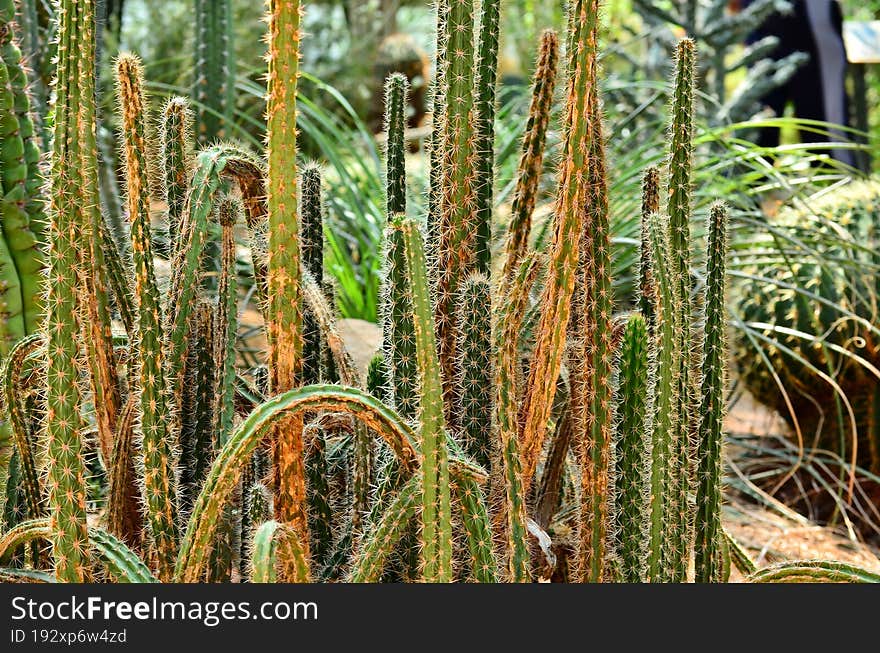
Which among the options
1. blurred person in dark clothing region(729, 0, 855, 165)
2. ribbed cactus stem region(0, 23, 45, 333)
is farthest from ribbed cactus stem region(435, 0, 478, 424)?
blurred person in dark clothing region(729, 0, 855, 165)

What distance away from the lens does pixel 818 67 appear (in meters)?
3.78

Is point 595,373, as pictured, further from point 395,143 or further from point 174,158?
point 174,158

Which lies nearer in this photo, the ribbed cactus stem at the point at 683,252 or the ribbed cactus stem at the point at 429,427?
the ribbed cactus stem at the point at 429,427

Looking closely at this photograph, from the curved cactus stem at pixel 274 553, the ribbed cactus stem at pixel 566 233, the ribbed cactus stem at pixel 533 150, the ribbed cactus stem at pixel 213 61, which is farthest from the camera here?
the ribbed cactus stem at pixel 213 61

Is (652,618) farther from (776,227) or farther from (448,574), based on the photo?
(776,227)

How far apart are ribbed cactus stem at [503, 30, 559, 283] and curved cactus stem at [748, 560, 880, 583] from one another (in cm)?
31

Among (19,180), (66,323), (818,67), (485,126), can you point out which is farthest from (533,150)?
(818,67)

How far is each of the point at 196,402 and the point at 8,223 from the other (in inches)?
11.8

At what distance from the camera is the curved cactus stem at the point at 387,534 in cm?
66

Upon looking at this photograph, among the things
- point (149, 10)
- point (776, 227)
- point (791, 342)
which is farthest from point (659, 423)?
point (149, 10)

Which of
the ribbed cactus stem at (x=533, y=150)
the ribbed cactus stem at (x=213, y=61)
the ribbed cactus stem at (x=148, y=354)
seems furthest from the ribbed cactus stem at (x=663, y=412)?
the ribbed cactus stem at (x=213, y=61)

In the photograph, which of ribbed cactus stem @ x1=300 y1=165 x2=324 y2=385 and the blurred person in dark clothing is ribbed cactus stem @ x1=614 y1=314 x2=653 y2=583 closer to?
ribbed cactus stem @ x1=300 y1=165 x2=324 y2=385

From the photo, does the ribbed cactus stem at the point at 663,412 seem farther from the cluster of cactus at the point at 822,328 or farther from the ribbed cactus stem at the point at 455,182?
the cluster of cactus at the point at 822,328

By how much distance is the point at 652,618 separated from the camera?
629 mm
